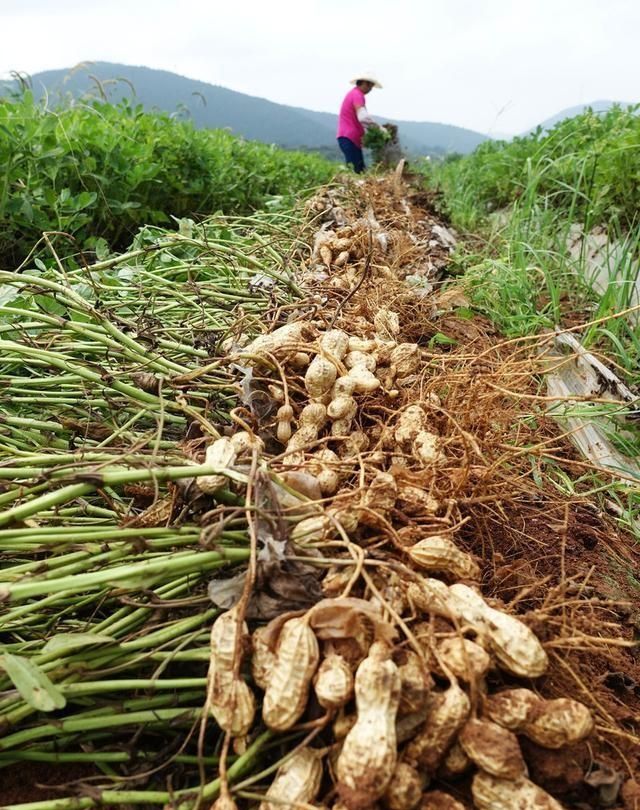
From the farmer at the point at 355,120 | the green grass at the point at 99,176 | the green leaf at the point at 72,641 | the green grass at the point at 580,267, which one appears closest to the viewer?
the green leaf at the point at 72,641

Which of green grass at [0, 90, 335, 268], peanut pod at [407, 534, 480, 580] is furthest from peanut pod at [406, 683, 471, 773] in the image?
green grass at [0, 90, 335, 268]

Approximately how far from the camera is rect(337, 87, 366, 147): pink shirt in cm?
1059

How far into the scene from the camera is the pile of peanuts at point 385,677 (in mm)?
981

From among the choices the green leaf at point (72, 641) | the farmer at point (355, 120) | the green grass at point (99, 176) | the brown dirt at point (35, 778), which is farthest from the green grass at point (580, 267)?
the farmer at point (355, 120)

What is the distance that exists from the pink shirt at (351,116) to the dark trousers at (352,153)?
0.07 m

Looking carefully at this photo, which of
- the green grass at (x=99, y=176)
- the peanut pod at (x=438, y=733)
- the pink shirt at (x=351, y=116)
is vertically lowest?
the peanut pod at (x=438, y=733)

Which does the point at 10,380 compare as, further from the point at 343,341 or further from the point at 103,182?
the point at 103,182

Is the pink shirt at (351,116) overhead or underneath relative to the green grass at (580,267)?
overhead

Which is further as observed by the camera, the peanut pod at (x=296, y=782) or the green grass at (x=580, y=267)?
the green grass at (x=580, y=267)

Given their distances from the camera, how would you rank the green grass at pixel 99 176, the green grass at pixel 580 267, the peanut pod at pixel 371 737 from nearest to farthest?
1. the peanut pod at pixel 371 737
2. the green grass at pixel 580 267
3. the green grass at pixel 99 176

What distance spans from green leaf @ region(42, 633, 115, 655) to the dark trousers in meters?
10.6

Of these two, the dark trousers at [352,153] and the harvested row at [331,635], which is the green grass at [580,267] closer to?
the harvested row at [331,635]

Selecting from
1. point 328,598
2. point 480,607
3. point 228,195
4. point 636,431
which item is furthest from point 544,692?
point 228,195

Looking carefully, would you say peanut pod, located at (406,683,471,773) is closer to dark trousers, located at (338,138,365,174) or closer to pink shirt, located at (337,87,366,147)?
dark trousers, located at (338,138,365,174)
